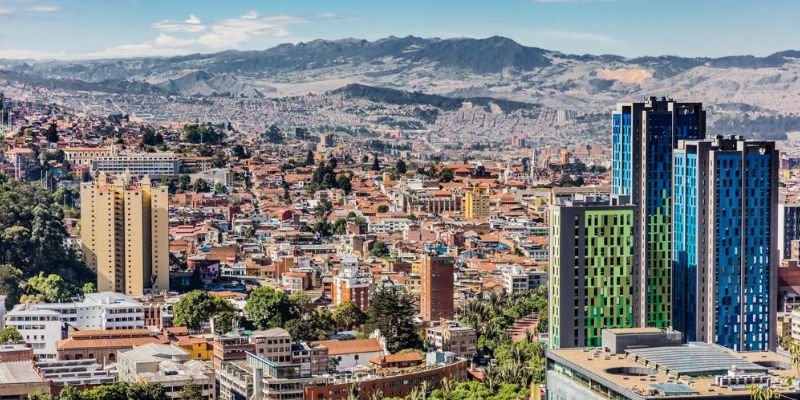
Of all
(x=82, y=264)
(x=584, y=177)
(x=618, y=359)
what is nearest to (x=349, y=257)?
(x=82, y=264)

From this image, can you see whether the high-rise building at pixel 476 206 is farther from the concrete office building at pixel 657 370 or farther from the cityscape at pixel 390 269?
the concrete office building at pixel 657 370

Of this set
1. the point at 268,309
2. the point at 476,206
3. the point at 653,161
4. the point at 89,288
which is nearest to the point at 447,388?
the point at 653,161

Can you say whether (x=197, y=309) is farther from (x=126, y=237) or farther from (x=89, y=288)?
(x=126, y=237)

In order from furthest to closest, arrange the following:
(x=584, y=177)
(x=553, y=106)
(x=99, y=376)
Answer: (x=553, y=106), (x=584, y=177), (x=99, y=376)

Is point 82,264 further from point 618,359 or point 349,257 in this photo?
point 618,359

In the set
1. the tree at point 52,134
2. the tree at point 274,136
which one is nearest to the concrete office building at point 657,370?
the tree at point 52,134
